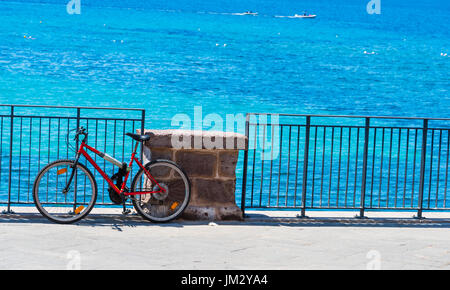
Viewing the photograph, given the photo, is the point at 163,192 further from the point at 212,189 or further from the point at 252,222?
the point at 252,222

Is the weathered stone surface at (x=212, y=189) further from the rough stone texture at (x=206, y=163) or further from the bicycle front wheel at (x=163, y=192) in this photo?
the bicycle front wheel at (x=163, y=192)

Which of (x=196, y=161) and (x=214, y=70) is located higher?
(x=214, y=70)

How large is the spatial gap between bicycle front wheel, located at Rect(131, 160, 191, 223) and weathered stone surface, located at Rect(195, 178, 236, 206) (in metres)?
0.22

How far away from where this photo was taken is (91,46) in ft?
220

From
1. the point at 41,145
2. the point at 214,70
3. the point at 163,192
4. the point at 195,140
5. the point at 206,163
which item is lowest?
the point at 41,145

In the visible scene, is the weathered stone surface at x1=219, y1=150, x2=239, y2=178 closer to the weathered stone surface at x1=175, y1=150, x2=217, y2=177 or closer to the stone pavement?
the weathered stone surface at x1=175, y1=150, x2=217, y2=177

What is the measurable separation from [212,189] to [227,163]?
343 mm

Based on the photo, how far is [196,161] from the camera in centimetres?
866

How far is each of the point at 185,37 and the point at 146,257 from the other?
7395cm

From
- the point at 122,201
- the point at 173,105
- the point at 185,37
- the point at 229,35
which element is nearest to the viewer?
the point at 122,201

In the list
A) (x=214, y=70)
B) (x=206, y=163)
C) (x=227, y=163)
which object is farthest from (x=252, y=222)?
(x=214, y=70)

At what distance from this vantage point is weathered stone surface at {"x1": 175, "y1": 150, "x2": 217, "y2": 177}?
8.65 m
